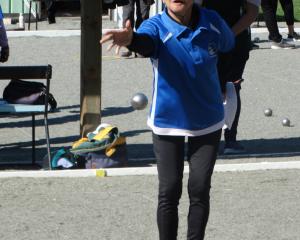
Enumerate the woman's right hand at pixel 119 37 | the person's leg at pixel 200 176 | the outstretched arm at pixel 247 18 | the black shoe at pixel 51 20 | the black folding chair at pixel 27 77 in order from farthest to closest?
the black shoe at pixel 51 20 → the black folding chair at pixel 27 77 → the outstretched arm at pixel 247 18 → the person's leg at pixel 200 176 → the woman's right hand at pixel 119 37

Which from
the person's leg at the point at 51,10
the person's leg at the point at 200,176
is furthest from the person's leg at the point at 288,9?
Result: the person's leg at the point at 200,176

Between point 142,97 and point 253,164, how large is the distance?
2414mm

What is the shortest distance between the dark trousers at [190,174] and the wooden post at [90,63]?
3.41m

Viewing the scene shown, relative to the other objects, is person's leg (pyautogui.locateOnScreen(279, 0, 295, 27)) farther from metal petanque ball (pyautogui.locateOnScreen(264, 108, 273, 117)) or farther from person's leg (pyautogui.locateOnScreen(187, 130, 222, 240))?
person's leg (pyautogui.locateOnScreen(187, 130, 222, 240))

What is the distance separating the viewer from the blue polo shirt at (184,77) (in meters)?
5.56

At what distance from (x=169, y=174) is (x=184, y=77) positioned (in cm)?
56

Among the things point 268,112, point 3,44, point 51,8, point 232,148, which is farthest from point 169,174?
point 51,8

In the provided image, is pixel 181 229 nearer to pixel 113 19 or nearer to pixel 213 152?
pixel 213 152

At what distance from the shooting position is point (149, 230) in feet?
22.1

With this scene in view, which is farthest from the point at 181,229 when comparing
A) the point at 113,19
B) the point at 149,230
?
the point at 113,19

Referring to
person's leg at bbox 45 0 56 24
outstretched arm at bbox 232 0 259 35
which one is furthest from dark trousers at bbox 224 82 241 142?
person's leg at bbox 45 0 56 24

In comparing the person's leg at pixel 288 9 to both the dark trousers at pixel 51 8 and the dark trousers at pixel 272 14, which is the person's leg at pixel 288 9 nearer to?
the dark trousers at pixel 272 14

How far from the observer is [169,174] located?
5684 millimetres

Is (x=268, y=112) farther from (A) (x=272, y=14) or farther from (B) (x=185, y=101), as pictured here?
(A) (x=272, y=14)
